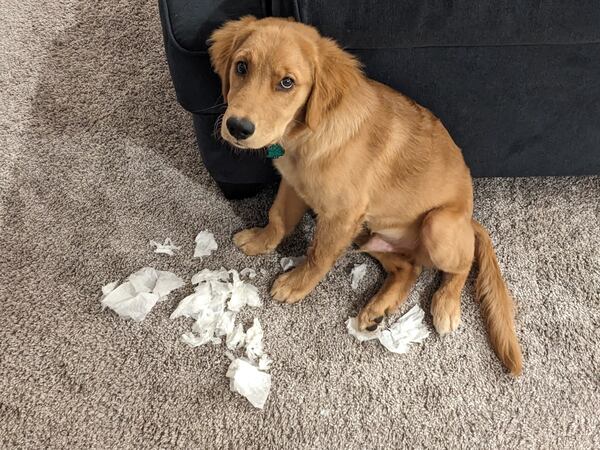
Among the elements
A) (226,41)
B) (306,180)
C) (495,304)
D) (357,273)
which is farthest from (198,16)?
(495,304)

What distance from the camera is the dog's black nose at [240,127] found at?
1.20 m

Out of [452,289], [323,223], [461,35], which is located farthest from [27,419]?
[461,35]

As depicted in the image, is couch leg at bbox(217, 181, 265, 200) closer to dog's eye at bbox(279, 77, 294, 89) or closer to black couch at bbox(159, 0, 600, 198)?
black couch at bbox(159, 0, 600, 198)

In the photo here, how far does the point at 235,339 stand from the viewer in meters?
1.60

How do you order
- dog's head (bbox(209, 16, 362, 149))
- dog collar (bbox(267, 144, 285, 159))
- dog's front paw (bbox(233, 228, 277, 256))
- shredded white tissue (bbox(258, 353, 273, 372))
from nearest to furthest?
dog's head (bbox(209, 16, 362, 149)) → dog collar (bbox(267, 144, 285, 159)) → shredded white tissue (bbox(258, 353, 273, 372)) → dog's front paw (bbox(233, 228, 277, 256))

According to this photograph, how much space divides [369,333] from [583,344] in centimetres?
67

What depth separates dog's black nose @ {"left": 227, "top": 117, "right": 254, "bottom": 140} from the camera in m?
1.20

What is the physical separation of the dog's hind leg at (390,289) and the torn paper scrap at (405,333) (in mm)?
43

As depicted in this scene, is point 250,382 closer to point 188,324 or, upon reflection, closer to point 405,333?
point 188,324

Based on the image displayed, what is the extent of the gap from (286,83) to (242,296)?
742mm

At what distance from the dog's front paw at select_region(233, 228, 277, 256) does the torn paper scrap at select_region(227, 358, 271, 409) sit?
1.27 feet

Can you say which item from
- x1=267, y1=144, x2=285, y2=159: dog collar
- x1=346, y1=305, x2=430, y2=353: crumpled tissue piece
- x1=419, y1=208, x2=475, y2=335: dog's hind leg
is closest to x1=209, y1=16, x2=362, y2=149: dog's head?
x1=267, y1=144, x2=285, y2=159: dog collar

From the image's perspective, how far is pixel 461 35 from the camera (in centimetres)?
133

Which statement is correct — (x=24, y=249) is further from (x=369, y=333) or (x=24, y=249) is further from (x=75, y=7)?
(x=75, y=7)
